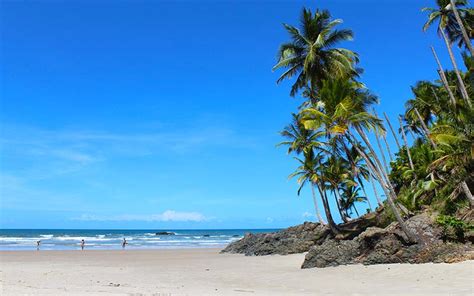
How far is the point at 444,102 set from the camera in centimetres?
Answer: 3059

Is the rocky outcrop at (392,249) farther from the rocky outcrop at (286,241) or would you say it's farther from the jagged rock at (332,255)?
the rocky outcrop at (286,241)

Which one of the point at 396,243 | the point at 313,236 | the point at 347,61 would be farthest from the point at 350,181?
the point at 396,243

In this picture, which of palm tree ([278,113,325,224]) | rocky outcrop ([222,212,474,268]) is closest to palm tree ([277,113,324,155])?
palm tree ([278,113,325,224])

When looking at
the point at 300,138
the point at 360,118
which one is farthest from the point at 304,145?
the point at 360,118

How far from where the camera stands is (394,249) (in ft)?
48.3

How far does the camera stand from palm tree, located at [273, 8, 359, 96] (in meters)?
22.2

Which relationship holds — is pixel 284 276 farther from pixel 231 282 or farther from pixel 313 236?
pixel 313 236

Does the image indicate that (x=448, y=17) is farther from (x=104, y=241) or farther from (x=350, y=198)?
(x=104, y=241)

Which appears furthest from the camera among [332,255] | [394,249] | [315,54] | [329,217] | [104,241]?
[104,241]

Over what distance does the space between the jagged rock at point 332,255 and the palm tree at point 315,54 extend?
9639 mm

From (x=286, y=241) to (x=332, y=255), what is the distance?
12454mm

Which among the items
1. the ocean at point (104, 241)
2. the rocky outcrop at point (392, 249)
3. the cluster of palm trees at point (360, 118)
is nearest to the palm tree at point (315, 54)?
the cluster of palm trees at point (360, 118)

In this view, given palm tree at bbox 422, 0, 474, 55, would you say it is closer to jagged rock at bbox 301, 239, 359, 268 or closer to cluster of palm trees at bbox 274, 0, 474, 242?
cluster of palm trees at bbox 274, 0, 474, 242

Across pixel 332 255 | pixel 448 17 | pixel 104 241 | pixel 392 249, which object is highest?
pixel 448 17
